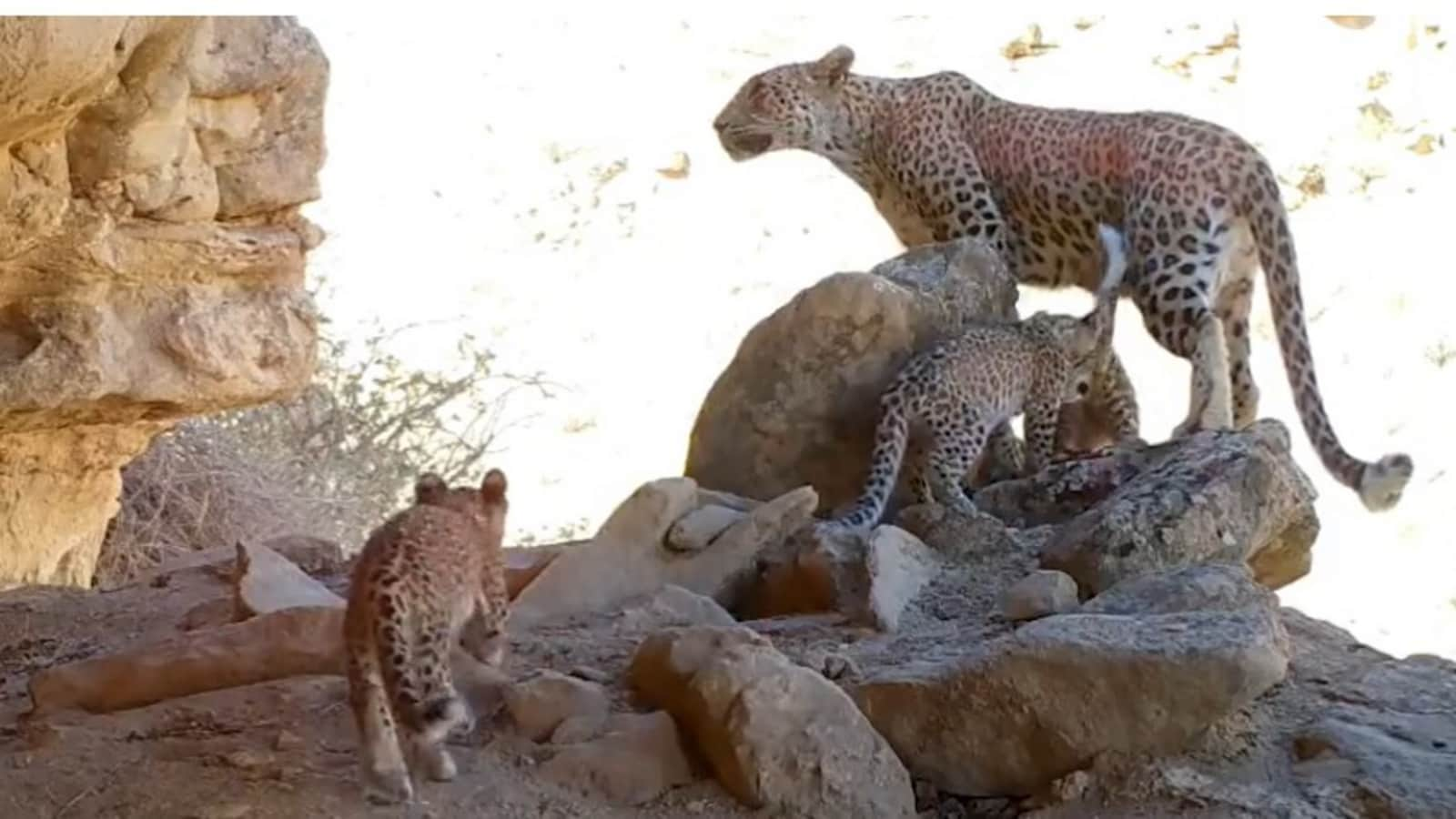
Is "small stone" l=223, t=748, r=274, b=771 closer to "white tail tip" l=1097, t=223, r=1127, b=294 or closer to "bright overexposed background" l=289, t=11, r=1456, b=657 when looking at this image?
"white tail tip" l=1097, t=223, r=1127, b=294

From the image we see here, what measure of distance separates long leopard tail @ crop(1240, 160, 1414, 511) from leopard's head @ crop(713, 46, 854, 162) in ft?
4.54

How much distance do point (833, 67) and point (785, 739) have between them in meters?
3.37

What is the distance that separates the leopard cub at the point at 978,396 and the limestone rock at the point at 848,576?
16 cm

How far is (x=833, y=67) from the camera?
21.1ft

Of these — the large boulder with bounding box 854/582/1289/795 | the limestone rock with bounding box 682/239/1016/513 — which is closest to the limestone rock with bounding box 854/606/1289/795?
the large boulder with bounding box 854/582/1289/795

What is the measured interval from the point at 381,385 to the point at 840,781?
7771 millimetres

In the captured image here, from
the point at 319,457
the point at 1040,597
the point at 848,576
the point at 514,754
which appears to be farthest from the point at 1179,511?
the point at 319,457

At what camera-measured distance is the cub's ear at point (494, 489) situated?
12.7 feet

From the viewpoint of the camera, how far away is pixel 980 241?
5.73m

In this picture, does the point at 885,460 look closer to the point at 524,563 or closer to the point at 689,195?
the point at 524,563

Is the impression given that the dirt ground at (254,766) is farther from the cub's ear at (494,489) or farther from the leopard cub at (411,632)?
the cub's ear at (494,489)

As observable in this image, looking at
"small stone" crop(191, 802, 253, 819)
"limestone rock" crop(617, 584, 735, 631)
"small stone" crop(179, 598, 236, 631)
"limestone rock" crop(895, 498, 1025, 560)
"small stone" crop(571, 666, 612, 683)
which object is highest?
"small stone" crop(191, 802, 253, 819)

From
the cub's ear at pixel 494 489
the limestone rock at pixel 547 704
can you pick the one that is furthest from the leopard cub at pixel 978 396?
the limestone rock at pixel 547 704

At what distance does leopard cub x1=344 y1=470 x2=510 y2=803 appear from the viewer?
3.16 m
